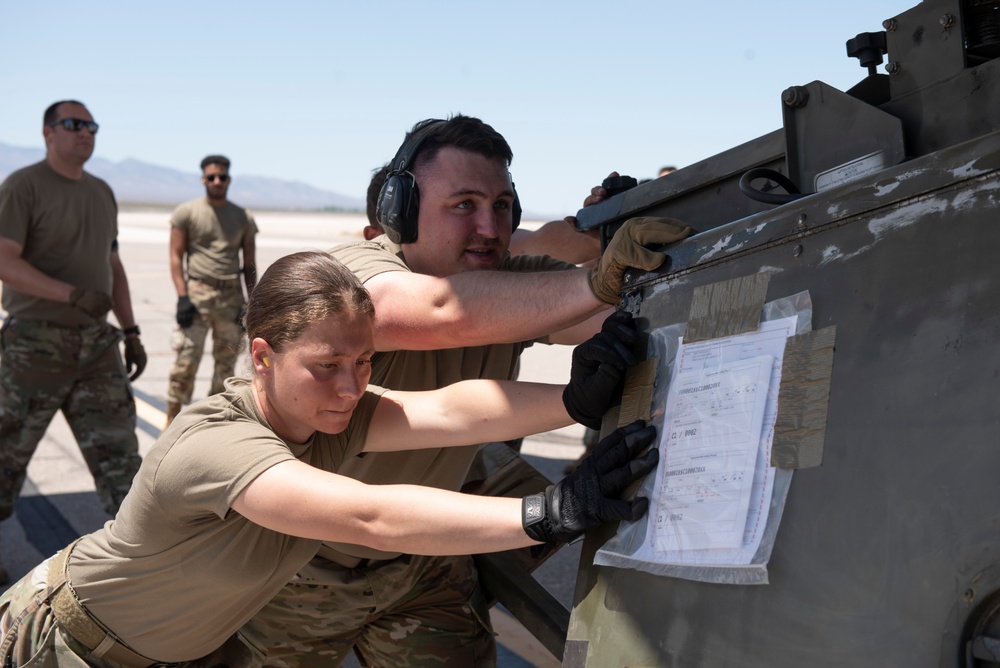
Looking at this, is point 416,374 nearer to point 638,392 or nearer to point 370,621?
point 370,621

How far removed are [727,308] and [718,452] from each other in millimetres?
263

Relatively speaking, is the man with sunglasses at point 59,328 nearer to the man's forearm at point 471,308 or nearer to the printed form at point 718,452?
the man's forearm at point 471,308

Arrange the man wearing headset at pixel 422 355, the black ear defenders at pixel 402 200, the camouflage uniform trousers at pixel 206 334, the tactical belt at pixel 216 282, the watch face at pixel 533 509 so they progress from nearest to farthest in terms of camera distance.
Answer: the watch face at pixel 533 509
the man wearing headset at pixel 422 355
the black ear defenders at pixel 402 200
the camouflage uniform trousers at pixel 206 334
the tactical belt at pixel 216 282

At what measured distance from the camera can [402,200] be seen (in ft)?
9.43

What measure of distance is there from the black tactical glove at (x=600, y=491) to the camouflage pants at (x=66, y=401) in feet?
12.7

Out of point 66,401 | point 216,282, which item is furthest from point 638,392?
point 216,282

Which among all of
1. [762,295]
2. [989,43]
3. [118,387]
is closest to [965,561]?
[762,295]

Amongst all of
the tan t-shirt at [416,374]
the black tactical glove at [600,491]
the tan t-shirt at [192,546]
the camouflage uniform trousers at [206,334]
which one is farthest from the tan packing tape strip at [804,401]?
the camouflage uniform trousers at [206,334]

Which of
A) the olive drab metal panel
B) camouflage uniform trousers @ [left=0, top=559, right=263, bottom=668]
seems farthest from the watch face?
camouflage uniform trousers @ [left=0, top=559, right=263, bottom=668]

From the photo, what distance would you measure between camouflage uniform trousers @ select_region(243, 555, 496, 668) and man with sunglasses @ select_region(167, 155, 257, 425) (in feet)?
18.3

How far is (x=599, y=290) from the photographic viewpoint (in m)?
2.32

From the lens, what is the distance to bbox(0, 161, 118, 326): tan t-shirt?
17.8 feet

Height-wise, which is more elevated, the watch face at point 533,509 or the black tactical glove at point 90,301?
the black tactical glove at point 90,301

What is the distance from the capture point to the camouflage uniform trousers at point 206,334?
8047 mm
